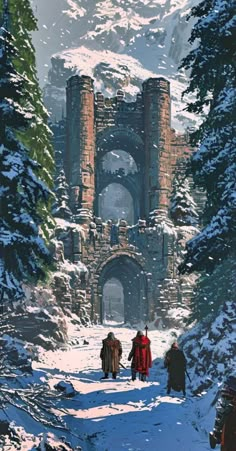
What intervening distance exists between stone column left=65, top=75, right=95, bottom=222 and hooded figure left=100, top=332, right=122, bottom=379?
21.3 meters

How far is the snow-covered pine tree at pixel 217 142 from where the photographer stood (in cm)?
1211

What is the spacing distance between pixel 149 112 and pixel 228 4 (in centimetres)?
2612

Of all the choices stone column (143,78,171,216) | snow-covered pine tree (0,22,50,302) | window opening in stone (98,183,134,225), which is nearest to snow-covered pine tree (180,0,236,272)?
snow-covered pine tree (0,22,50,302)

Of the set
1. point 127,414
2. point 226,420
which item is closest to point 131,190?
point 127,414

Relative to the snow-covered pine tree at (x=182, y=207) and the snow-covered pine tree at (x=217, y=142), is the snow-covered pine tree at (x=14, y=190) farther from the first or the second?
the snow-covered pine tree at (x=182, y=207)

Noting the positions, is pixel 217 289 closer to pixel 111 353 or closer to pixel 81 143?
Answer: pixel 111 353

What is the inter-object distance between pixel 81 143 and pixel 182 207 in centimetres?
718

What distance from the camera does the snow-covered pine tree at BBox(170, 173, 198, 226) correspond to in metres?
35.7

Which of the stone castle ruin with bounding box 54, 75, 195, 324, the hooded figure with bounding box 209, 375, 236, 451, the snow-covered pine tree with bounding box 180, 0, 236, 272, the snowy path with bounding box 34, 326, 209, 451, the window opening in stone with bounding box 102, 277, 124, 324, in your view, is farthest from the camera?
the window opening in stone with bounding box 102, 277, 124, 324

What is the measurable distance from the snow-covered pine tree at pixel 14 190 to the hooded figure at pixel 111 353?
3032 millimetres

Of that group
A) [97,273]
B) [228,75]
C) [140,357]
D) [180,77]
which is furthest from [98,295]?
[180,77]

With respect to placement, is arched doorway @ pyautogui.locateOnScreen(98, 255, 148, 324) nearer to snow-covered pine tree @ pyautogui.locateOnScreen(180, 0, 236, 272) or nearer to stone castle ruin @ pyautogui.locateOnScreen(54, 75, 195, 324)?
stone castle ruin @ pyautogui.locateOnScreen(54, 75, 195, 324)

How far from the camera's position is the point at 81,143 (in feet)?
121

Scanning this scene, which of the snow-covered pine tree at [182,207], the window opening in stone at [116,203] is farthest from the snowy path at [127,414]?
the window opening in stone at [116,203]
